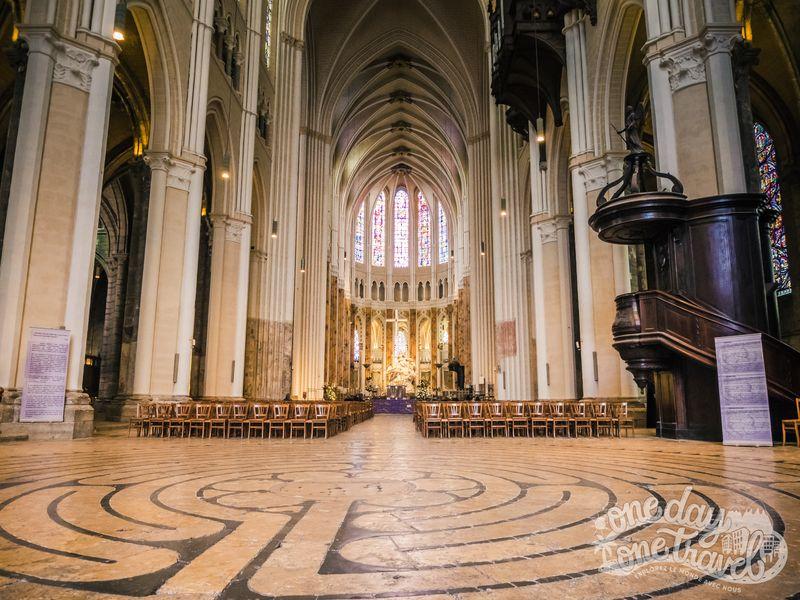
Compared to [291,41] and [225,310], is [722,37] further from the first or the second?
[291,41]

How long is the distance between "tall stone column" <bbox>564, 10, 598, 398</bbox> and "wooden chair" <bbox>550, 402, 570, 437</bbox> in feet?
3.80

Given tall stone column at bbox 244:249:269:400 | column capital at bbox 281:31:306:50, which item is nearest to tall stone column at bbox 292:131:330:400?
tall stone column at bbox 244:249:269:400

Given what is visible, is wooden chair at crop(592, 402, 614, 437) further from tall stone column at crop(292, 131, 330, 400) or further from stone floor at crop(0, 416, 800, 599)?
tall stone column at crop(292, 131, 330, 400)

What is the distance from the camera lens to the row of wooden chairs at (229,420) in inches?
413

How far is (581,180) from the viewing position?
13.0 meters

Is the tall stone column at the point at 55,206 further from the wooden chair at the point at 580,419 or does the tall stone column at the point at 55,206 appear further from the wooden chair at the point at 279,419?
the wooden chair at the point at 580,419

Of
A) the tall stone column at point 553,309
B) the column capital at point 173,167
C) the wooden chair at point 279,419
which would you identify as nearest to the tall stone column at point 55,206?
the column capital at point 173,167

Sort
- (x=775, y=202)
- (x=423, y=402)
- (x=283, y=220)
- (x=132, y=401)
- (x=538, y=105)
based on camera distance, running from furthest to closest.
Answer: (x=283, y=220)
(x=775, y=202)
(x=538, y=105)
(x=423, y=402)
(x=132, y=401)

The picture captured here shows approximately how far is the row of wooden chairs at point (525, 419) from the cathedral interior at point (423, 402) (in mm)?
91

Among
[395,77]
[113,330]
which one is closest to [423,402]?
[113,330]

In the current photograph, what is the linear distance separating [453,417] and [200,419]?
16.9 ft

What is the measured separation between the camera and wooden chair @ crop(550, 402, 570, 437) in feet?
35.3

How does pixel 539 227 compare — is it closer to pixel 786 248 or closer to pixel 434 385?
pixel 786 248

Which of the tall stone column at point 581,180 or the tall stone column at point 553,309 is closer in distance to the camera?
the tall stone column at point 581,180
